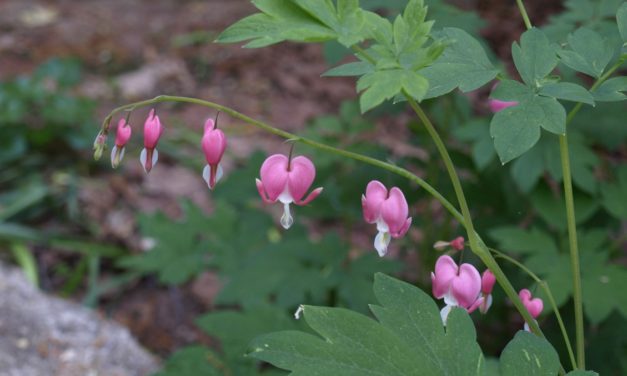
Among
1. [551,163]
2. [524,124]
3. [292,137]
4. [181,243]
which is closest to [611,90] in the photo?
[524,124]

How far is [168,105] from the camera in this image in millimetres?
4617

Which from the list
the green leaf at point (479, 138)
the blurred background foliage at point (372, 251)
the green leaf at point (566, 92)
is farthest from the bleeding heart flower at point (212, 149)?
the green leaf at point (479, 138)

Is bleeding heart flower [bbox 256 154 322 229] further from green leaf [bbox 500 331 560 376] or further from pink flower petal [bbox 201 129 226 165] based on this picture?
green leaf [bbox 500 331 560 376]

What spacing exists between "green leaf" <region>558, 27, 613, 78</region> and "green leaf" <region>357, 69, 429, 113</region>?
0.32m

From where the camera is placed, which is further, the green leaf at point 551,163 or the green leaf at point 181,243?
the green leaf at point 181,243

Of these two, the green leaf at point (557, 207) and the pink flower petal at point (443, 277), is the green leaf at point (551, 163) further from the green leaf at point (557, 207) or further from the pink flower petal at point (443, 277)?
the pink flower petal at point (443, 277)

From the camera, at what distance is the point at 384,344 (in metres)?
1.26

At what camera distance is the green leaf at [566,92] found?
1.28 metres

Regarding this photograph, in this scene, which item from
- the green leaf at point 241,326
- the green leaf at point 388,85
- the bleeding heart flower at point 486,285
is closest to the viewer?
the green leaf at point 388,85

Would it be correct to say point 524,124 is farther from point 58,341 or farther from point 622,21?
point 58,341

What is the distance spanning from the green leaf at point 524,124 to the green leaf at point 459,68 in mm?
67

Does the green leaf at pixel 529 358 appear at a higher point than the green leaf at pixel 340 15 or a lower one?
lower

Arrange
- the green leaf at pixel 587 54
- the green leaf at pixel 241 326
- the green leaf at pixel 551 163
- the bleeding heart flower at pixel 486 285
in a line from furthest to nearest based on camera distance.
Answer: the green leaf at pixel 551 163 < the green leaf at pixel 241 326 < the bleeding heart flower at pixel 486 285 < the green leaf at pixel 587 54

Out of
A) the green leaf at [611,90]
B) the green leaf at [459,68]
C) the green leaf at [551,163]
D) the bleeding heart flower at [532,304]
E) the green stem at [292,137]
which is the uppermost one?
the green leaf at [459,68]
